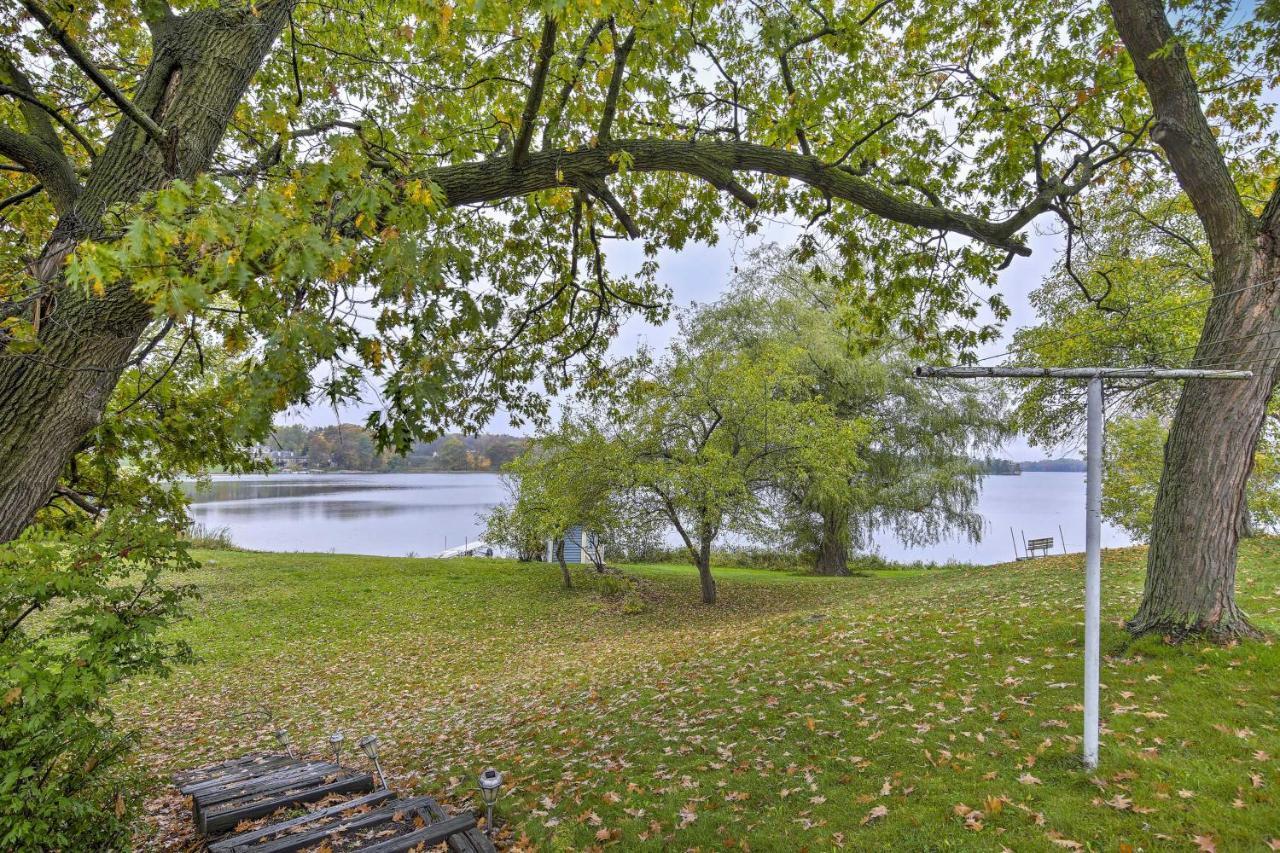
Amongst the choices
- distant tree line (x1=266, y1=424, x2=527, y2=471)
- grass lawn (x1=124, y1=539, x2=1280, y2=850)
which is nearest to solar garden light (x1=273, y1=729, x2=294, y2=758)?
grass lawn (x1=124, y1=539, x2=1280, y2=850)

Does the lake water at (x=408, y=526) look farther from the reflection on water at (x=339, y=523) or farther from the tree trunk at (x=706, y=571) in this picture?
the tree trunk at (x=706, y=571)

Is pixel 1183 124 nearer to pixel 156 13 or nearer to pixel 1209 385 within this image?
pixel 1209 385

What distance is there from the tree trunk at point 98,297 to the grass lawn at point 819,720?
326cm

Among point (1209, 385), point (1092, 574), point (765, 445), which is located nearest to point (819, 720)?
point (1092, 574)

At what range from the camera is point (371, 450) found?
3.30 meters

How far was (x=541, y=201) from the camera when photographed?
524 centimetres

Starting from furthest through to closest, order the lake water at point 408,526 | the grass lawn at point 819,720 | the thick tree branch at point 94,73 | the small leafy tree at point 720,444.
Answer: the lake water at point 408,526 < the small leafy tree at point 720,444 < the grass lawn at point 819,720 < the thick tree branch at point 94,73

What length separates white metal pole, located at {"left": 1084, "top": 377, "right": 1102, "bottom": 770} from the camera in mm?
4129

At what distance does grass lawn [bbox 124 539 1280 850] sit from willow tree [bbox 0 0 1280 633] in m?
1.91

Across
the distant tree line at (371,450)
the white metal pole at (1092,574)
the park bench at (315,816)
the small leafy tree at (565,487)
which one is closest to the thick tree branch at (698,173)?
the distant tree line at (371,450)

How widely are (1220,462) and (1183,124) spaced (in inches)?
131

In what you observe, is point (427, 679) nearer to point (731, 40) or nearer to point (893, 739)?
point (893, 739)

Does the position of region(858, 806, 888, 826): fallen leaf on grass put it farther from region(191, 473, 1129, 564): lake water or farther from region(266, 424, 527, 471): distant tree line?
region(191, 473, 1129, 564): lake water

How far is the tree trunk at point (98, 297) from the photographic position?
2762 millimetres
